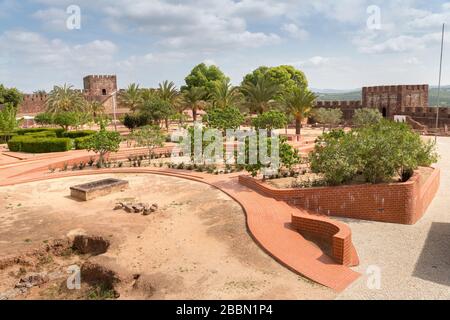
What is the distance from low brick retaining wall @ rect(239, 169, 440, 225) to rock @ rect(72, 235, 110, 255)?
645cm

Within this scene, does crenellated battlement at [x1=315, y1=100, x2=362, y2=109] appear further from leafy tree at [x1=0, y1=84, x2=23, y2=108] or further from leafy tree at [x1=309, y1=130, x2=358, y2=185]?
leafy tree at [x1=0, y1=84, x2=23, y2=108]

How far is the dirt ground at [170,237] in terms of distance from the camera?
26.2 ft

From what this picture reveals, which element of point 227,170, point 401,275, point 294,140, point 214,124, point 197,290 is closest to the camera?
point 197,290

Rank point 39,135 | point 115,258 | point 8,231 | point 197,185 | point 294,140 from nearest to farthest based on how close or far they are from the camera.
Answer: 1. point 115,258
2. point 8,231
3. point 197,185
4. point 39,135
5. point 294,140

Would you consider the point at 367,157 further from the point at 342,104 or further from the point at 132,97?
the point at 342,104

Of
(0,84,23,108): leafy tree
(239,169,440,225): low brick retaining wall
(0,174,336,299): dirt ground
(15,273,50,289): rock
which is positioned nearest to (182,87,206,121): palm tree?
(0,174,336,299): dirt ground

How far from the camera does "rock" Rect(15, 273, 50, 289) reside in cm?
924

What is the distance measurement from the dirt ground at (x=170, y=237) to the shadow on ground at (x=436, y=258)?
2844 mm

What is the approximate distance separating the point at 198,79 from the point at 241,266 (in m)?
58.7

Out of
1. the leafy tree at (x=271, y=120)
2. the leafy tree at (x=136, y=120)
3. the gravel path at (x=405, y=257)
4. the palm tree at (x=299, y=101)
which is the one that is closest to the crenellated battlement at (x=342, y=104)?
the palm tree at (x=299, y=101)

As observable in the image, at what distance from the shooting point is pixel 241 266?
352 inches

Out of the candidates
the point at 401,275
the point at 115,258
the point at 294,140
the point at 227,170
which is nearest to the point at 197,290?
the point at 115,258

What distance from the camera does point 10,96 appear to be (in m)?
58.2
